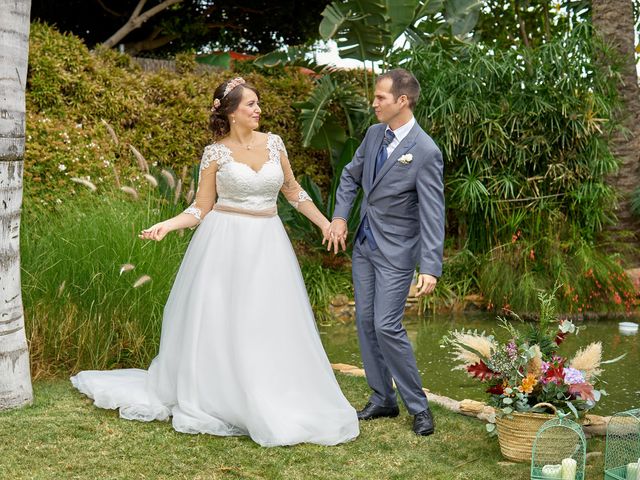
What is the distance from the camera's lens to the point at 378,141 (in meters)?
4.85

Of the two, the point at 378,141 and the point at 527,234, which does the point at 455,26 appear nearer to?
the point at 527,234

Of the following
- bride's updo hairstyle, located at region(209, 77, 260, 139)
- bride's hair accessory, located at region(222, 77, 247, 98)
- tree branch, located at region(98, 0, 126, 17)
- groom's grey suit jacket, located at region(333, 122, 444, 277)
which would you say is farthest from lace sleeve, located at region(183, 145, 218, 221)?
tree branch, located at region(98, 0, 126, 17)

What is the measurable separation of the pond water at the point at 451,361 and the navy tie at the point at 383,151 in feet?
6.70

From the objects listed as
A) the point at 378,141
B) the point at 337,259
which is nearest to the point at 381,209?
the point at 378,141

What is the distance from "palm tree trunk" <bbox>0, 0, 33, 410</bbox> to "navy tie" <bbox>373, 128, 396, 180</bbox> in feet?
6.42

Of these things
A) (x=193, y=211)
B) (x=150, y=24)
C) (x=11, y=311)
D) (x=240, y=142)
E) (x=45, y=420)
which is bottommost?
(x=45, y=420)

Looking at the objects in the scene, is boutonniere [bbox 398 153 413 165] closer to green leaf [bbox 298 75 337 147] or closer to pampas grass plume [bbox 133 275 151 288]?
pampas grass plume [bbox 133 275 151 288]

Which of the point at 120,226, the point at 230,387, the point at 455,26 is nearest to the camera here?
the point at 230,387

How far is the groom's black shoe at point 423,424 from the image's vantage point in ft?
15.6

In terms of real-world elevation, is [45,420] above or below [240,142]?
below

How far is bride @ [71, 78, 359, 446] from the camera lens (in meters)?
4.63

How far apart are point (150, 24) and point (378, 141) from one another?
11.6 m

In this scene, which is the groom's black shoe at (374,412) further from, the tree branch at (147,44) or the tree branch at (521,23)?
the tree branch at (147,44)

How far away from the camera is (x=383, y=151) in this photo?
4.80 metres
